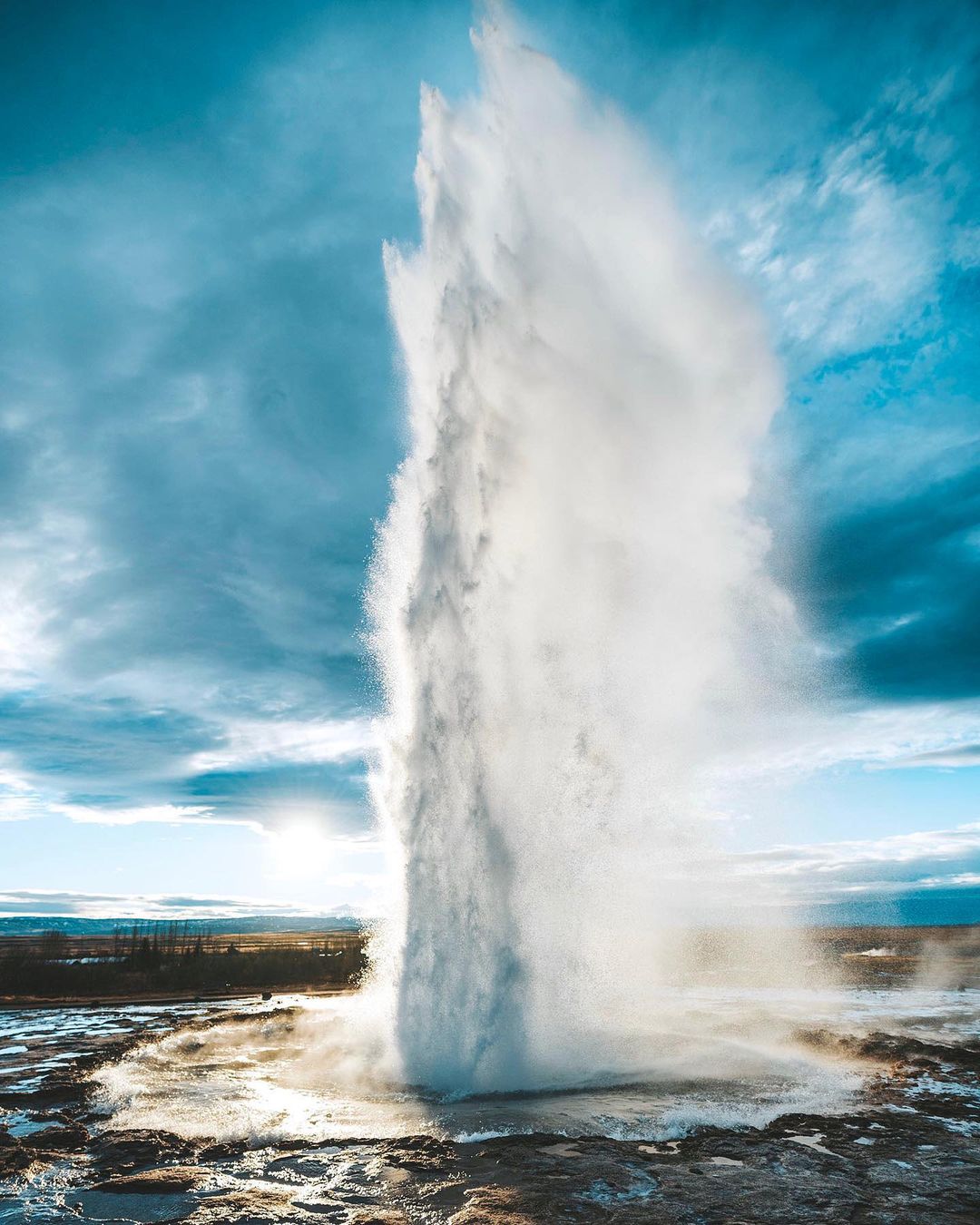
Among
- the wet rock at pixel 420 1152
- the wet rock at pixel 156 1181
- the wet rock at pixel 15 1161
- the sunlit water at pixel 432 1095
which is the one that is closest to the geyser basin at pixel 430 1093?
the sunlit water at pixel 432 1095

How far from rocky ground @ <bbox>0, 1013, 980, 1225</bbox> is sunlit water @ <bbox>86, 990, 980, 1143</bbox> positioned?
939 mm

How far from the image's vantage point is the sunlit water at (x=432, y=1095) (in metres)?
15.2

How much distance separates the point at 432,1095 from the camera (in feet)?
57.3

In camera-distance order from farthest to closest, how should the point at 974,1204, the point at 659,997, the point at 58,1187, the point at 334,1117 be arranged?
1. the point at 659,997
2. the point at 334,1117
3. the point at 58,1187
4. the point at 974,1204

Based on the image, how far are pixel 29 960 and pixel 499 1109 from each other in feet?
242

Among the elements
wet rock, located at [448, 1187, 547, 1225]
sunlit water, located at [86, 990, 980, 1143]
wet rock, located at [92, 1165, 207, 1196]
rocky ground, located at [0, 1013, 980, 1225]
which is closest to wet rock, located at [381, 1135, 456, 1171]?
rocky ground, located at [0, 1013, 980, 1225]

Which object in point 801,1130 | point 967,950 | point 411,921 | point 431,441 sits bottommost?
point 967,950

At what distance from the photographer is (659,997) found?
141 feet

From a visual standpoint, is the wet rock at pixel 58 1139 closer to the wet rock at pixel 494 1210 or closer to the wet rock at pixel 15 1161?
the wet rock at pixel 15 1161

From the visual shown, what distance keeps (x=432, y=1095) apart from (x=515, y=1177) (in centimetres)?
599

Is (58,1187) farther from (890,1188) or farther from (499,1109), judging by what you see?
(890,1188)

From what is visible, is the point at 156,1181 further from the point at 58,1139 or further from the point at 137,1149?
the point at 58,1139

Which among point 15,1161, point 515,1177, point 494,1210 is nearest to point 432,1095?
point 515,1177

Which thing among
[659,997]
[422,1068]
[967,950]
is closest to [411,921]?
[422,1068]
